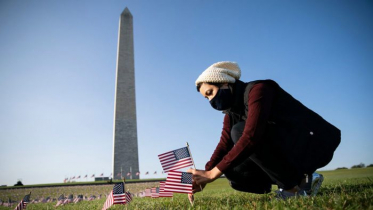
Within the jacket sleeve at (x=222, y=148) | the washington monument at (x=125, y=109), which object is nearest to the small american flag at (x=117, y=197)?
the jacket sleeve at (x=222, y=148)

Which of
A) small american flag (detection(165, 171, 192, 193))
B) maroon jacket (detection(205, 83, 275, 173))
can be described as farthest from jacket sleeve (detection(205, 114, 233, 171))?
maroon jacket (detection(205, 83, 275, 173))

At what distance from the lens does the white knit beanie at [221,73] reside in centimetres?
245

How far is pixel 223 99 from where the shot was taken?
2.48 m

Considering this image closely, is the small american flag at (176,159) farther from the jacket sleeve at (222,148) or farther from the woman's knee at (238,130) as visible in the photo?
the woman's knee at (238,130)

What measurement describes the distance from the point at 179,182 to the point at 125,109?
28.4 metres

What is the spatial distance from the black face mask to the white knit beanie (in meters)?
0.10

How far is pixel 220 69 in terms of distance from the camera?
250 cm

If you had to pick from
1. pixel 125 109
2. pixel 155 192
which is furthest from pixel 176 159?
pixel 125 109

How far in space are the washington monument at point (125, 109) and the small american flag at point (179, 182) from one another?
91.1 feet

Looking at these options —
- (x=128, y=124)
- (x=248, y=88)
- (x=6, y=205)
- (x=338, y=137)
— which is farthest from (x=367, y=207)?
(x=128, y=124)

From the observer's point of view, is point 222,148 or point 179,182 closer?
point 179,182

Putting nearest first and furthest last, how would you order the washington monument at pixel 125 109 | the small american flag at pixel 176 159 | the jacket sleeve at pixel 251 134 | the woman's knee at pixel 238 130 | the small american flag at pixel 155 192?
1. the jacket sleeve at pixel 251 134
2. the woman's knee at pixel 238 130
3. the small american flag at pixel 176 159
4. the small american flag at pixel 155 192
5. the washington monument at pixel 125 109

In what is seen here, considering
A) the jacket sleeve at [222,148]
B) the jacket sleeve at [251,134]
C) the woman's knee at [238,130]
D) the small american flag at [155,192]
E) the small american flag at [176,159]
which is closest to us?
the jacket sleeve at [251,134]

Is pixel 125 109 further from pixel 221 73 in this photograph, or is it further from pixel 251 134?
pixel 251 134
